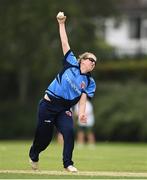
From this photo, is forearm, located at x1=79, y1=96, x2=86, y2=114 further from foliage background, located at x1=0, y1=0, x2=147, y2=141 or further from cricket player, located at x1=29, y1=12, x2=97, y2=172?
foliage background, located at x1=0, y1=0, x2=147, y2=141

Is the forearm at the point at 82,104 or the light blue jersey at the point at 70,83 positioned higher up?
the light blue jersey at the point at 70,83

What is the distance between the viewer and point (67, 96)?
14.3 m

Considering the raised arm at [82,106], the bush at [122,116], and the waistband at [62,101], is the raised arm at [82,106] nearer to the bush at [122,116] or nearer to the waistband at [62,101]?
the waistband at [62,101]

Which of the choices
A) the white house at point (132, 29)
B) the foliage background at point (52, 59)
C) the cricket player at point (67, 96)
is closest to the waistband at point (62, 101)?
the cricket player at point (67, 96)

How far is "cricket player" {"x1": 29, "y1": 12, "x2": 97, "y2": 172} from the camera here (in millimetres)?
14297

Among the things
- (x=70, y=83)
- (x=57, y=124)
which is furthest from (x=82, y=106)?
(x=57, y=124)

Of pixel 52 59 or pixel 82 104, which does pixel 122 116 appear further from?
pixel 82 104

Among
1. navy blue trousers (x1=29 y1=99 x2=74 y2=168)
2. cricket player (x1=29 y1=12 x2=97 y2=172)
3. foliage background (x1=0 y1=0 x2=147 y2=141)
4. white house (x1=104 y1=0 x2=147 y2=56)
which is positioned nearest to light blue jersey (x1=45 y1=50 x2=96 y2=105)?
cricket player (x1=29 y1=12 x2=97 y2=172)

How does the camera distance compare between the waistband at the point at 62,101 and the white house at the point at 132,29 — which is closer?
the waistband at the point at 62,101

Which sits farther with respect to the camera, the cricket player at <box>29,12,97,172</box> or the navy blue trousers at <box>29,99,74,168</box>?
the navy blue trousers at <box>29,99,74,168</box>

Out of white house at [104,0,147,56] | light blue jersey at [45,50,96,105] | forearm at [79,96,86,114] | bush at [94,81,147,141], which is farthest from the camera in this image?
white house at [104,0,147,56]

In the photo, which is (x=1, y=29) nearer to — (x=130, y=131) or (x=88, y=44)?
(x=88, y=44)

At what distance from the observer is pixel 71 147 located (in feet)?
47.3

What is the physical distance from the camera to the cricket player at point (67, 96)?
14297 millimetres
